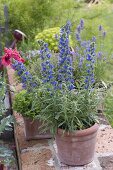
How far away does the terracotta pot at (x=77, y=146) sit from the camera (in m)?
2.19

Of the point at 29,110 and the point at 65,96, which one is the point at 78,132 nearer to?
the point at 65,96

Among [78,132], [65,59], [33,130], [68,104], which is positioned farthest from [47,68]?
[33,130]

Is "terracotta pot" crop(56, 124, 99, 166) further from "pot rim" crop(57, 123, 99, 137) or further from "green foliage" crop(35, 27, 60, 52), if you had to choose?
"green foliage" crop(35, 27, 60, 52)

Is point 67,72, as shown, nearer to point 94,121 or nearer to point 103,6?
point 94,121

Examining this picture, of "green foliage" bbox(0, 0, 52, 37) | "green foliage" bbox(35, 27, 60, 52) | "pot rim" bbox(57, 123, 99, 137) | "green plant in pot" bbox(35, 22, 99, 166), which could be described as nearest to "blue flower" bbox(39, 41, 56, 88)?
"green plant in pot" bbox(35, 22, 99, 166)

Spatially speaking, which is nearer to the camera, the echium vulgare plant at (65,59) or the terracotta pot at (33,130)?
the echium vulgare plant at (65,59)

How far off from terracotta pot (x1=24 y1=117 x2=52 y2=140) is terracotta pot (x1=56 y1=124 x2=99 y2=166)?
292 mm

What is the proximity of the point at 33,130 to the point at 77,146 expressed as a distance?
45cm

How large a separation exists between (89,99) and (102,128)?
0.67m

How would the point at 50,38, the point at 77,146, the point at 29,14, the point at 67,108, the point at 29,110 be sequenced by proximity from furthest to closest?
the point at 29,14
the point at 50,38
the point at 29,110
the point at 77,146
the point at 67,108

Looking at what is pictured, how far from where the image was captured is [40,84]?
225cm

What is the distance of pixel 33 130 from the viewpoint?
8.46ft

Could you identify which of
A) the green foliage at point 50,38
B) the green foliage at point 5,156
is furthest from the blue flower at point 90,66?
the green foliage at point 50,38

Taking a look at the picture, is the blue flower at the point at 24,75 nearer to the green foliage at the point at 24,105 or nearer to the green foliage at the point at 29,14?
the green foliage at the point at 24,105
